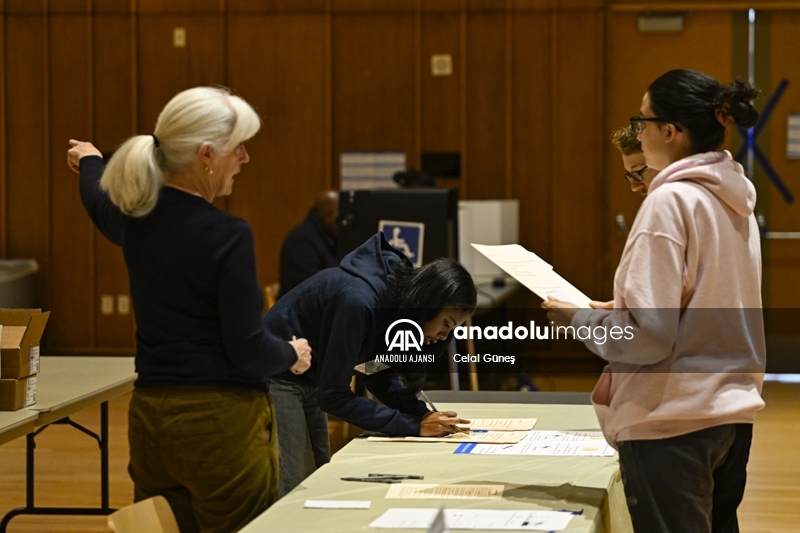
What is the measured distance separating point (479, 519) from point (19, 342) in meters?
1.71

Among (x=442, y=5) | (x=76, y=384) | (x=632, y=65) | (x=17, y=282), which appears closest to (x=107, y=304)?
(x=17, y=282)

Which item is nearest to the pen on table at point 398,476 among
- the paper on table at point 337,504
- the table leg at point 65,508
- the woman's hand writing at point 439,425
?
the paper on table at point 337,504

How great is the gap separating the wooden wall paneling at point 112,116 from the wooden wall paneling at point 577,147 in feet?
11.2

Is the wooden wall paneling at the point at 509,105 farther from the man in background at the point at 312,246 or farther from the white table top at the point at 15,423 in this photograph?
the white table top at the point at 15,423

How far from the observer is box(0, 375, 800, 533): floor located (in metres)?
4.25

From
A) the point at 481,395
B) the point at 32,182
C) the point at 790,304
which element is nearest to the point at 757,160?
the point at 790,304

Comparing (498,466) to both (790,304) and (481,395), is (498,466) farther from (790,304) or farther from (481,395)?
(790,304)

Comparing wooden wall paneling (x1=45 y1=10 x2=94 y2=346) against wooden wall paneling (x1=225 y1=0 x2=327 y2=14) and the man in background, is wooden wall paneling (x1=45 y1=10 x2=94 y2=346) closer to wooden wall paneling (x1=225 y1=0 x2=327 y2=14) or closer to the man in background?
wooden wall paneling (x1=225 y1=0 x2=327 y2=14)

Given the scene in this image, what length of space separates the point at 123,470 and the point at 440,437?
2886mm

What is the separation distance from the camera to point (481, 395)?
3.34 metres

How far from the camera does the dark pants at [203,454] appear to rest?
2072 mm

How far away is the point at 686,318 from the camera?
1.95 m

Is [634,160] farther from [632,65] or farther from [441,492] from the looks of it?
[632,65]

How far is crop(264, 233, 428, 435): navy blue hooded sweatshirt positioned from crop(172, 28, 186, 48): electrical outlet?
5.71 m
